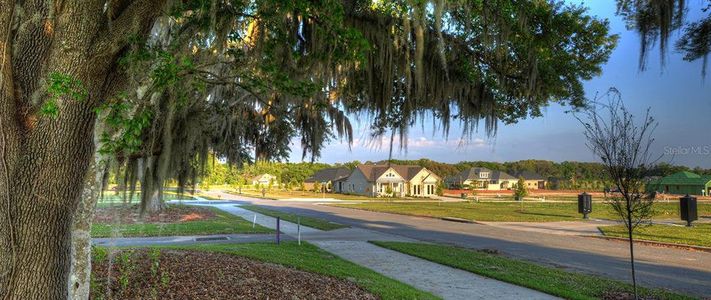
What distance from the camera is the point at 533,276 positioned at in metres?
8.57

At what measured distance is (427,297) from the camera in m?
6.42

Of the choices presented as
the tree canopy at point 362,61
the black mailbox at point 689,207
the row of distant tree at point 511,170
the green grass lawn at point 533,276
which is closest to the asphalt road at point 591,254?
the green grass lawn at point 533,276

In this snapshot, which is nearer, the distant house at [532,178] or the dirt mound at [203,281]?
the dirt mound at [203,281]

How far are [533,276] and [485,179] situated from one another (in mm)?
86846

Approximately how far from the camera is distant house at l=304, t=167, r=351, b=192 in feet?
269

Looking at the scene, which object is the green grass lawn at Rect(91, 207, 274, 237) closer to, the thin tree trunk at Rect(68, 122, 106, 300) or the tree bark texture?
the thin tree trunk at Rect(68, 122, 106, 300)

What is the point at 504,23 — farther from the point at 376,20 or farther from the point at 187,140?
the point at 187,140

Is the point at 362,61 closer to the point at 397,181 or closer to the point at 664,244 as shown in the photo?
the point at 664,244

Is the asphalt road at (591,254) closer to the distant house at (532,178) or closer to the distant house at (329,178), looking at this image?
the distant house at (329,178)

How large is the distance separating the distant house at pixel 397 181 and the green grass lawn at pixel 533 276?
53793 mm

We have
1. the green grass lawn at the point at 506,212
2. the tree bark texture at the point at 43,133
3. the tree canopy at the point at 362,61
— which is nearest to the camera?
the tree bark texture at the point at 43,133

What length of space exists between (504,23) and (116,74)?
4.35m

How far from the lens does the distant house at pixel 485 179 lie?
301 feet

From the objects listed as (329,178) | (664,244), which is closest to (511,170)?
(329,178)
